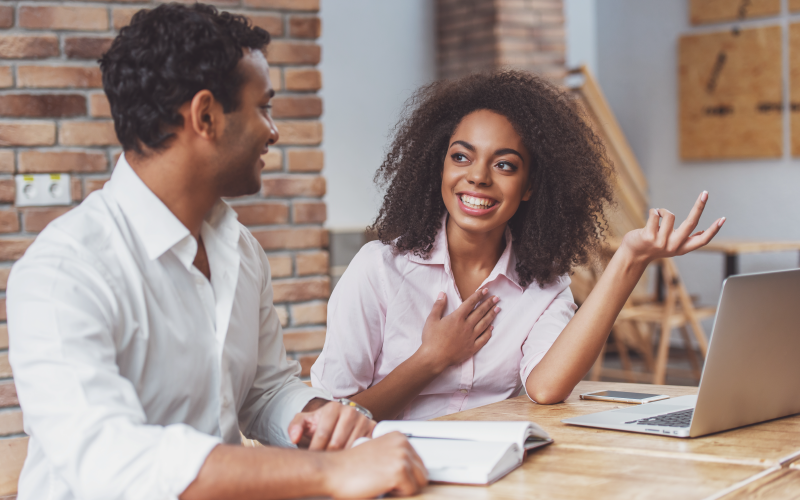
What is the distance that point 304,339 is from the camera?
245 cm

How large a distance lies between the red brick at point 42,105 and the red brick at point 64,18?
186 millimetres

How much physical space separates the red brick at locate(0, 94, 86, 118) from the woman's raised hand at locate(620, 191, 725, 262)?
1546mm

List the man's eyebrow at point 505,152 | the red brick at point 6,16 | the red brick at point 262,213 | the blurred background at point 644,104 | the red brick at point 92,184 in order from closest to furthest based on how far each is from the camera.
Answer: the man's eyebrow at point 505,152, the red brick at point 6,16, the red brick at point 92,184, the red brick at point 262,213, the blurred background at point 644,104

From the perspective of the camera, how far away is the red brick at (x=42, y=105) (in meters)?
2.12

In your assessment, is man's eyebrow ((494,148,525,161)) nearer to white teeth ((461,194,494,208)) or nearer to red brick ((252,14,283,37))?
white teeth ((461,194,494,208))

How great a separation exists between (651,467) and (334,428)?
418mm

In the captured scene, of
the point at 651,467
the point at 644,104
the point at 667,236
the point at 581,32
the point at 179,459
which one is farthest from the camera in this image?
the point at 581,32

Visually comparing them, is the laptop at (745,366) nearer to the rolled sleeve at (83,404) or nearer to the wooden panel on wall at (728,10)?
the rolled sleeve at (83,404)

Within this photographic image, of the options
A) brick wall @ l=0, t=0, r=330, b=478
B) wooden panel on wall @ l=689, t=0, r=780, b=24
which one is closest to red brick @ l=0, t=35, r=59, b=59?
brick wall @ l=0, t=0, r=330, b=478

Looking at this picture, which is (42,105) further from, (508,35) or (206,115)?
(508,35)

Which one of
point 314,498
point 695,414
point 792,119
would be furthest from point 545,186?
point 792,119

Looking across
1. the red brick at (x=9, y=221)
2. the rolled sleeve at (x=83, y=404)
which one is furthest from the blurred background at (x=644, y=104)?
the rolled sleeve at (x=83, y=404)

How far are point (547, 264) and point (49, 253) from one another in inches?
43.5

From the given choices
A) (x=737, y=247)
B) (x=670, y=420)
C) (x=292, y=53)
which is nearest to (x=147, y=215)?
(x=670, y=420)
